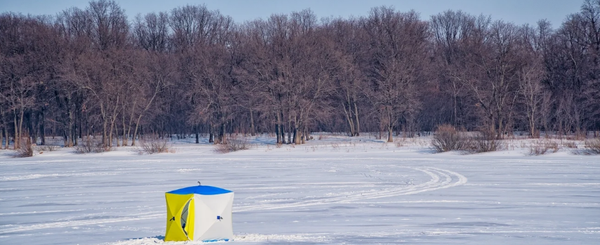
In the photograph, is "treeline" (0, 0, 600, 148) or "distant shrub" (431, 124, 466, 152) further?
"treeline" (0, 0, 600, 148)

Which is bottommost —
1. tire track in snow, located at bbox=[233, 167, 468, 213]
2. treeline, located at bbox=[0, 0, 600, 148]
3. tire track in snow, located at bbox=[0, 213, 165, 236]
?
tire track in snow, located at bbox=[0, 213, 165, 236]

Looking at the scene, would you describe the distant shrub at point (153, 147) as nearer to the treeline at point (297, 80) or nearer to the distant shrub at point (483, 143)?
the treeline at point (297, 80)

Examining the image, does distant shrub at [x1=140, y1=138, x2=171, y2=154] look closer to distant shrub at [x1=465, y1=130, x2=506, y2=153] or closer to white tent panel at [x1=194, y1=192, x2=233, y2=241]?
distant shrub at [x1=465, y1=130, x2=506, y2=153]

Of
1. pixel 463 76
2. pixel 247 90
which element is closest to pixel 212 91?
pixel 247 90

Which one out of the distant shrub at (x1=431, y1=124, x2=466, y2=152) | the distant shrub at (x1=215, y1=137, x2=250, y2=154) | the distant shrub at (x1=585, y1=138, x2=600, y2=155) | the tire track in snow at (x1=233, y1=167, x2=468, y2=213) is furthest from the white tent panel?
the distant shrub at (x1=215, y1=137, x2=250, y2=154)

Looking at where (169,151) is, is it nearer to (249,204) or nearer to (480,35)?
(249,204)

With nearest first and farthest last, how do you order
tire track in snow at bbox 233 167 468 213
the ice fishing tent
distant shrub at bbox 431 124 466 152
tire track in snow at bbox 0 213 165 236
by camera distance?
the ice fishing tent, tire track in snow at bbox 0 213 165 236, tire track in snow at bbox 233 167 468 213, distant shrub at bbox 431 124 466 152

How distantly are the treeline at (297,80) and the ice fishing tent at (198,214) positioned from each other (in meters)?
35.8

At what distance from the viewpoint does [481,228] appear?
38.5ft

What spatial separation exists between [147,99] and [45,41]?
10133 mm

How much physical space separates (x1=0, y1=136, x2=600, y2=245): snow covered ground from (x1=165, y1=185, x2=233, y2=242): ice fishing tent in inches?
20.0

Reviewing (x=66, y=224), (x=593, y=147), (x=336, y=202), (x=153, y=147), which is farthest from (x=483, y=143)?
(x=66, y=224)

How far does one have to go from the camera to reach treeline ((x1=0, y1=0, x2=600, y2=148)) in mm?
47781

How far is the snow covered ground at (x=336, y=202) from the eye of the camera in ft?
37.2
